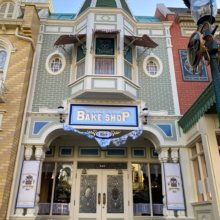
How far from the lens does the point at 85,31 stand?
30.7ft

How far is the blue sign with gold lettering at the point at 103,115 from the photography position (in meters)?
8.12

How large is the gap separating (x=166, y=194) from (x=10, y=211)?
15.9ft

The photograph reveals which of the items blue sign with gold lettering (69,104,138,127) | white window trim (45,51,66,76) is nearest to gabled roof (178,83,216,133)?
blue sign with gold lettering (69,104,138,127)

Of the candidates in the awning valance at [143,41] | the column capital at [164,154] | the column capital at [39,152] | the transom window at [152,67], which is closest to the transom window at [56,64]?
the awning valance at [143,41]

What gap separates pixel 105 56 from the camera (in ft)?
29.8

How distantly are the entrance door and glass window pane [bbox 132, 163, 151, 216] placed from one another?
1.17 ft

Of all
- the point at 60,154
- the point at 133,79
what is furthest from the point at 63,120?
the point at 133,79

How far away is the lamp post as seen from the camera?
10.5 feet

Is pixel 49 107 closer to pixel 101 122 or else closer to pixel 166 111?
pixel 101 122

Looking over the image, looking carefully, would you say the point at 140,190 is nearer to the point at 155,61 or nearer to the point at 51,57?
the point at 155,61

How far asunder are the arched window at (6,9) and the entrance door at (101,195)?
731 centimetres

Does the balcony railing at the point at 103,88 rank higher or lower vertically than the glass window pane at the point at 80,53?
lower

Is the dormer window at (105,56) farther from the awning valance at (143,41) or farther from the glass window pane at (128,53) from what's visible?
the awning valance at (143,41)

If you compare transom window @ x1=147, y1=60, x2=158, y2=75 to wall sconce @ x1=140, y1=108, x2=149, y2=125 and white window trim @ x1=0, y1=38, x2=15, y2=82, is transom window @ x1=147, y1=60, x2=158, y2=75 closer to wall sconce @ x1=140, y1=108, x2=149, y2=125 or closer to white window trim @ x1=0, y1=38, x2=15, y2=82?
wall sconce @ x1=140, y1=108, x2=149, y2=125
